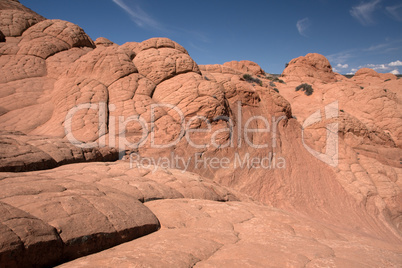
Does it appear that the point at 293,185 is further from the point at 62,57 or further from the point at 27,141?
the point at 62,57

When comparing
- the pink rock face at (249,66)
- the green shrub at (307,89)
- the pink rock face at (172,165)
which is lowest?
the pink rock face at (172,165)

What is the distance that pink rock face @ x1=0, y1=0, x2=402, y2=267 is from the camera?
2.43 metres

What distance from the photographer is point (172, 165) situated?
776 cm

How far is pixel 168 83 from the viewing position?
9.33 meters

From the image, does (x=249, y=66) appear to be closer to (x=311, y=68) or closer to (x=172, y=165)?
(x=311, y=68)

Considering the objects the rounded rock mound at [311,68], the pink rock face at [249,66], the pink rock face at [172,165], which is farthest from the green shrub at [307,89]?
the rounded rock mound at [311,68]

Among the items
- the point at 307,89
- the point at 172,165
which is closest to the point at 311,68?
the point at 307,89

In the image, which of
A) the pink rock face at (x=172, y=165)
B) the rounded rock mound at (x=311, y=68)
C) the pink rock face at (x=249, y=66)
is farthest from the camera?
the rounded rock mound at (x=311, y=68)

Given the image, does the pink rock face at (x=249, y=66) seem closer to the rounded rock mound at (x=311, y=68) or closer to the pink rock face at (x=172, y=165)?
the rounded rock mound at (x=311, y=68)

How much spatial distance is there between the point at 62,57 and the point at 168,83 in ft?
21.0

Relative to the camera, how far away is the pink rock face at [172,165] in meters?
2.43

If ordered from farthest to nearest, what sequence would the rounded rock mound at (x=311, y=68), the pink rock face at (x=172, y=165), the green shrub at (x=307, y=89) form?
the rounded rock mound at (x=311, y=68) < the green shrub at (x=307, y=89) < the pink rock face at (x=172, y=165)

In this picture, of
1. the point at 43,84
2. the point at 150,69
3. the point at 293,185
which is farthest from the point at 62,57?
the point at 293,185

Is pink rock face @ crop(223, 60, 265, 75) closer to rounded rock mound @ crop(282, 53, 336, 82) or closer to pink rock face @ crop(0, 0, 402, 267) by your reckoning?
rounded rock mound @ crop(282, 53, 336, 82)
